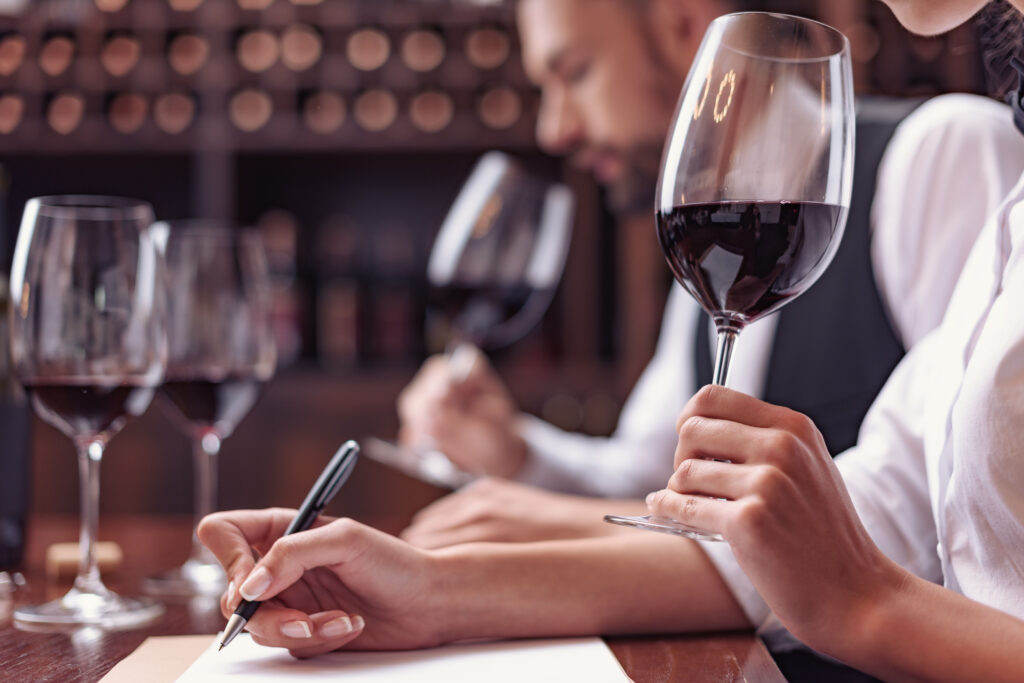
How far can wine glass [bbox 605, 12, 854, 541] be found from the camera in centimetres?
59

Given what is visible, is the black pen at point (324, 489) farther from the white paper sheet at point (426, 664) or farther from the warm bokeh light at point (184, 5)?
the warm bokeh light at point (184, 5)

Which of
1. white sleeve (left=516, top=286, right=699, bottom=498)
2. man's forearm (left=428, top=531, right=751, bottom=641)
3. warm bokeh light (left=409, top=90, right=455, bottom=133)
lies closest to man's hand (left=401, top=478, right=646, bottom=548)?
man's forearm (left=428, top=531, right=751, bottom=641)

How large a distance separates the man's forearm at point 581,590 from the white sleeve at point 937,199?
537 mm

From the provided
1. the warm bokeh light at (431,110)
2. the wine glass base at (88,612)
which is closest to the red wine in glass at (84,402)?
the wine glass base at (88,612)

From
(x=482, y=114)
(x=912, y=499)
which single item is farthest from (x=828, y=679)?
(x=482, y=114)

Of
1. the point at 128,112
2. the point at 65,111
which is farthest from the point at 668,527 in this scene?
the point at 65,111

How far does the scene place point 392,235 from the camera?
328 centimetres

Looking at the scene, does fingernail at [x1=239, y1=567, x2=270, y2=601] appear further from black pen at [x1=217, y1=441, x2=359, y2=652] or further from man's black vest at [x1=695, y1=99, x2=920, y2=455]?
man's black vest at [x1=695, y1=99, x2=920, y2=455]

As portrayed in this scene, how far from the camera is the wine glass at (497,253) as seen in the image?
52.6 inches

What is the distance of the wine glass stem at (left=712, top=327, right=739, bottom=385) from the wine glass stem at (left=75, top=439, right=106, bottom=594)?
44 cm

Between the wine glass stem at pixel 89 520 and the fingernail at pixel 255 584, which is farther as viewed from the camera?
the wine glass stem at pixel 89 520

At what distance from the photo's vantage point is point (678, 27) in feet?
5.82

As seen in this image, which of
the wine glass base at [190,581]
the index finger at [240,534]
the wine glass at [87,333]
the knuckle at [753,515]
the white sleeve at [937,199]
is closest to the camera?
the knuckle at [753,515]

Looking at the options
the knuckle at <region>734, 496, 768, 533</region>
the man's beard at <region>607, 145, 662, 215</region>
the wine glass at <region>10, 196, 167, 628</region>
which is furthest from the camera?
the man's beard at <region>607, 145, 662, 215</region>
